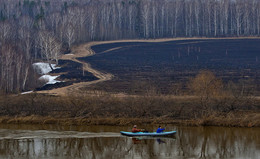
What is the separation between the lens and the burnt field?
58.0 metres

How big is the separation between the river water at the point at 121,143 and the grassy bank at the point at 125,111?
1.53 meters

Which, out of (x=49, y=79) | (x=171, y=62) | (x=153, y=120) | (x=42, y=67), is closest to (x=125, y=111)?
(x=153, y=120)

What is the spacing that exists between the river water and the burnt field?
Result: 17.7 metres

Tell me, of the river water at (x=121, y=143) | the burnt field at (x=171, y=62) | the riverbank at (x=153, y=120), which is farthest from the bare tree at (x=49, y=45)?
the river water at (x=121, y=143)

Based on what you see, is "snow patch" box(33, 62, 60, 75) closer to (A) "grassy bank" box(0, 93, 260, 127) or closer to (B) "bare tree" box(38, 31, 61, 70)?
(B) "bare tree" box(38, 31, 61, 70)

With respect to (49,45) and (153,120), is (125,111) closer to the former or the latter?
(153,120)

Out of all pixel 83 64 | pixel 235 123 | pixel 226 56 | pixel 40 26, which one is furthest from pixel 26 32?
pixel 235 123

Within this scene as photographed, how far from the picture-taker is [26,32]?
8488 cm

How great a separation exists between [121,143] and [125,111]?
8.79m

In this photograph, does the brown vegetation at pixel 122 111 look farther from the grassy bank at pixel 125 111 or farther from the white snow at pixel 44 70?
the white snow at pixel 44 70

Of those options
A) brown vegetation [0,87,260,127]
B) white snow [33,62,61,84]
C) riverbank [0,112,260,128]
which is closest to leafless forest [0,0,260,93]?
white snow [33,62,61,84]

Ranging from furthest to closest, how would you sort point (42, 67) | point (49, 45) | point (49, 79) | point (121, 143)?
1. point (49, 45)
2. point (42, 67)
3. point (49, 79)
4. point (121, 143)

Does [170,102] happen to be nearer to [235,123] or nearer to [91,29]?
[235,123]

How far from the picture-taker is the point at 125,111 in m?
39.6
